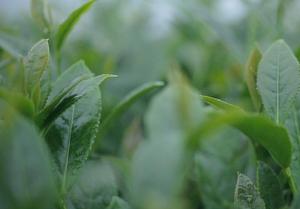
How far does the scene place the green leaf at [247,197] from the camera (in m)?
0.79

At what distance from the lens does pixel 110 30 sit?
9.29 ft

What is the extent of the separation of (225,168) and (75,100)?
470mm

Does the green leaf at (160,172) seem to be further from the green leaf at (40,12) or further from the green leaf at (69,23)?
the green leaf at (40,12)

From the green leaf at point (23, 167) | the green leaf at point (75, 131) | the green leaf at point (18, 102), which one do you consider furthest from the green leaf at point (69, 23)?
the green leaf at point (23, 167)

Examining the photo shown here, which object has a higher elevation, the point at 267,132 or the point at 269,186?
the point at 267,132

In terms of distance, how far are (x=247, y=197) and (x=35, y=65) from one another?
14.0 inches

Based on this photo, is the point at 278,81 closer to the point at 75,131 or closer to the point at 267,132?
the point at 267,132

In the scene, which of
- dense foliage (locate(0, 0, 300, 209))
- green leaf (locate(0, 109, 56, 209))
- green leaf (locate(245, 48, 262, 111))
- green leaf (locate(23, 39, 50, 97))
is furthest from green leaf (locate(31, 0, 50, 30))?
green leaf (locate(0, 109, 56, 209))

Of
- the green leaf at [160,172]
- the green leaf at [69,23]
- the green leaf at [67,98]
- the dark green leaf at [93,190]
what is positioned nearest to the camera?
the green leaf at [160,172]

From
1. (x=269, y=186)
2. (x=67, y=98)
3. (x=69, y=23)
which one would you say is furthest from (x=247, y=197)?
(x=69, y=23)

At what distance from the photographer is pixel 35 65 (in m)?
0.80

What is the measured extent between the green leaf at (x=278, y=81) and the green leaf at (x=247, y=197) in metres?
0.11

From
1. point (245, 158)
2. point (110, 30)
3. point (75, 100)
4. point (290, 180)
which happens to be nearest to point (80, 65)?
point (75, 100)

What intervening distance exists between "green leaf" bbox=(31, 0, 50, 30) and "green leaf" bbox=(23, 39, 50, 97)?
32cm
